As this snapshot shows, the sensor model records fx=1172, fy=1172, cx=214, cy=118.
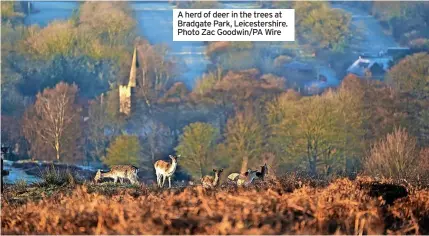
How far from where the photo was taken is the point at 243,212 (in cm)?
1272

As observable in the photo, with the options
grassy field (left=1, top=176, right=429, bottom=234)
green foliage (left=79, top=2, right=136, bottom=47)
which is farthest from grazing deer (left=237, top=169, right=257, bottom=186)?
green foliage (left=79, top=2, right=136, bottom=47)

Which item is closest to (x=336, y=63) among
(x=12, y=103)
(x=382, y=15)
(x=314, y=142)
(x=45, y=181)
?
(x=382, y=15)

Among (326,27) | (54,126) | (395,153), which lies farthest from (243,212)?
(326,27)

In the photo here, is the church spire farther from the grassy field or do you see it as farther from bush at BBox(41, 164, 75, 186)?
the grassy field

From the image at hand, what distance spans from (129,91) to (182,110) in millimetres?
14350

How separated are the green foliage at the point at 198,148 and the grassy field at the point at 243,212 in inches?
3439

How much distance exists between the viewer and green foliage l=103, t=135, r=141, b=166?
114700mm

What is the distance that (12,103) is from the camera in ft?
460

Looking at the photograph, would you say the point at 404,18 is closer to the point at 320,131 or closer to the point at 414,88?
the point at 414,88

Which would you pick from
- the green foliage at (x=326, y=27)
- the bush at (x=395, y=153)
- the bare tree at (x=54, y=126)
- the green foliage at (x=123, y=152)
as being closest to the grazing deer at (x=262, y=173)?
the bush at (x=395, y=153)

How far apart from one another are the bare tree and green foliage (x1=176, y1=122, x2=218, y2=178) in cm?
1090

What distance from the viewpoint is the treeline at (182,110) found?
358 feet

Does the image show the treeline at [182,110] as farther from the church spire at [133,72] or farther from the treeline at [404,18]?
the treeline at [404,18]

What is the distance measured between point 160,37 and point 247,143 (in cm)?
6364
